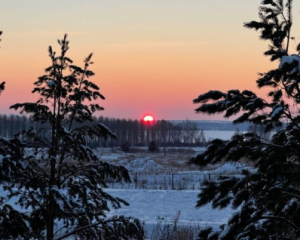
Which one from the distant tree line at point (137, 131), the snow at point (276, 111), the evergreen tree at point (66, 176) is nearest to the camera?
the snow at point (276, 111)

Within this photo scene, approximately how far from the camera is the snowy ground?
1720 cm

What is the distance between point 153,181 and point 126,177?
21.2 metres

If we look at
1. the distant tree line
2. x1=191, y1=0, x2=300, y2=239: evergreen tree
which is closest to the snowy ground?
x1=191, y1=0, x2=300, y2=239: evergreen tree

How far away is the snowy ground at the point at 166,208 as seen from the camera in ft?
56.4

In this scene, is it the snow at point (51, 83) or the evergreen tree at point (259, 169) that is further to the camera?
the snow at point (51, 83)

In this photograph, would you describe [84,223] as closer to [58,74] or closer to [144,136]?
[58,74]

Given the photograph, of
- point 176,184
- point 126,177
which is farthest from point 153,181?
point 126,177

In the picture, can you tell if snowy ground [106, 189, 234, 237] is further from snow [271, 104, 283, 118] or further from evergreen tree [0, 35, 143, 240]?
snow [271, 104, 283, 118]

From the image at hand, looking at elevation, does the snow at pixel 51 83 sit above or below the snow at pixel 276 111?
above

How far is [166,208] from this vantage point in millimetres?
19609

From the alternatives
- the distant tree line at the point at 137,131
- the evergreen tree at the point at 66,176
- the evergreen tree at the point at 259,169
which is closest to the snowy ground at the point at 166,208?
the evergreen tree at the point at 66,176

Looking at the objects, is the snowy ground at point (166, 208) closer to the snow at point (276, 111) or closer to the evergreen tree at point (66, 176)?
the evergreen tree at point (66, 176)

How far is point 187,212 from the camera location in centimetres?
1886

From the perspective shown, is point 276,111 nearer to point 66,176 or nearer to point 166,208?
point 66,176
